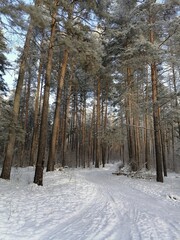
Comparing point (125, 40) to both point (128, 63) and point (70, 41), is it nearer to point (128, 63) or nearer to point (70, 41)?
point (128, 63)

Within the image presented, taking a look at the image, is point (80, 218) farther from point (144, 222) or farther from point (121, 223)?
point (144, 222)

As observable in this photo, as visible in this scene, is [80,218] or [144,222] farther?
[80,218]

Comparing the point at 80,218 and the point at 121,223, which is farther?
the point at 80,218

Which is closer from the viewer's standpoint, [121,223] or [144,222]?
[121,223]


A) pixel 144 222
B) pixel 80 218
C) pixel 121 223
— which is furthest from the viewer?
pixel 80 218

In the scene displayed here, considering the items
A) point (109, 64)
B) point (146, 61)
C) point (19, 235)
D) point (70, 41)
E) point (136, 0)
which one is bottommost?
point (19, 235)

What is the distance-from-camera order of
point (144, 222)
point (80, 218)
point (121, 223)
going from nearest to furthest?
1. point (121, 223)
2. point (144, 222)
3. point (80, 218)

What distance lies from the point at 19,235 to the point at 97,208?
8.81 feet

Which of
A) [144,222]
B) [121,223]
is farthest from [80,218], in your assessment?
[144,222]

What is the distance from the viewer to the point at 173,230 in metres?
4.24

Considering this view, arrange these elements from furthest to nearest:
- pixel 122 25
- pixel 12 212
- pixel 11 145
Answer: pixel 122 25, pixel 11 145, pixel 12 212

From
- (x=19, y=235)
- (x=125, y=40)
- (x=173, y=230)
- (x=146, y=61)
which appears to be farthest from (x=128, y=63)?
(x=19, y=235)

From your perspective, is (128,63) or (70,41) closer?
(70,41)

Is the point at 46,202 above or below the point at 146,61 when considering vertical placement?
below
